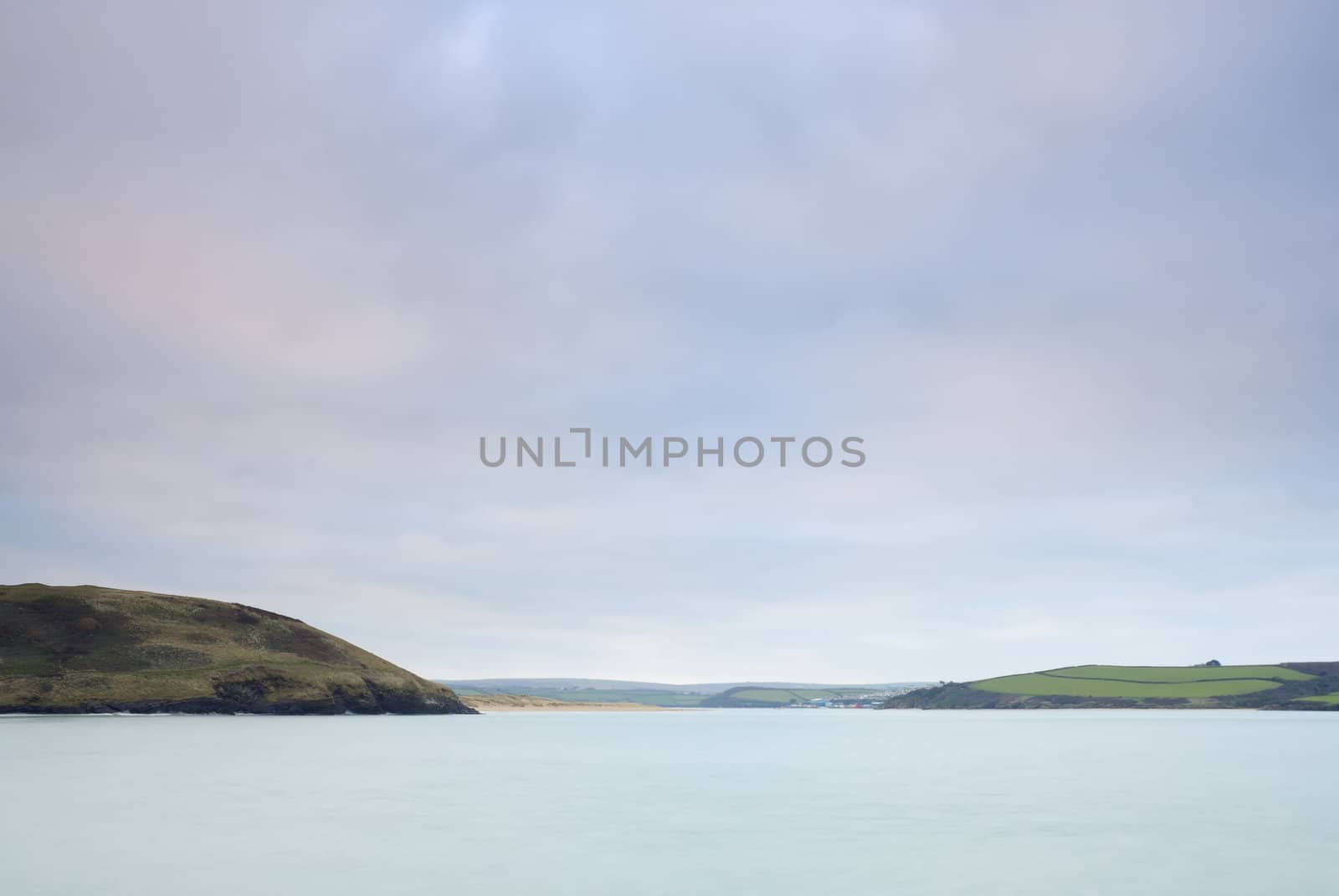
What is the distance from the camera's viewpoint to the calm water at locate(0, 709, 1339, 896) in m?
27.6

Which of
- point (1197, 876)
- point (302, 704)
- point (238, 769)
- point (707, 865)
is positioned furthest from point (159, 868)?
point (302, 704)

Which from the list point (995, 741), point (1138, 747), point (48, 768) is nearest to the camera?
point (48, 768)

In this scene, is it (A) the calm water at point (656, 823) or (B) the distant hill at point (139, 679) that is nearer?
(A) the calm water at point (656, 823)

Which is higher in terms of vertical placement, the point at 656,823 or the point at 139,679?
the point at 139,679

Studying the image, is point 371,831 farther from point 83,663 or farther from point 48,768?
point 83,663

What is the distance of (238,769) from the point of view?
61094 millimetres

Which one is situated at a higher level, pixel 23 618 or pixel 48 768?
pixel 23 618

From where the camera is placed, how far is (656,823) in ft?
129

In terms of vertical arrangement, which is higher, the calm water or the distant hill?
the distant hill

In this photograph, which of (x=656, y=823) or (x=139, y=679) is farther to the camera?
(x=139, y=679)

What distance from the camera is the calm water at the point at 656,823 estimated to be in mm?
27609

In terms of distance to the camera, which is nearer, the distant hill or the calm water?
the calm water

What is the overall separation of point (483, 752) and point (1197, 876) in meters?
63.0

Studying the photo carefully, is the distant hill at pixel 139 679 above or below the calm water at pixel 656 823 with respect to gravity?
above
